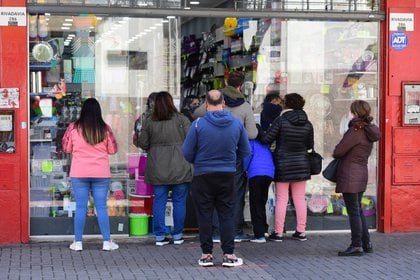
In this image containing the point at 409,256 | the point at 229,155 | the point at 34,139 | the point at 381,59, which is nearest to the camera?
A: the point at 229,155

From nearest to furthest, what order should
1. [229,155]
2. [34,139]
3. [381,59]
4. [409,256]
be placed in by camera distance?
[229,155] < [409,256] < [34,139] < [381,59]

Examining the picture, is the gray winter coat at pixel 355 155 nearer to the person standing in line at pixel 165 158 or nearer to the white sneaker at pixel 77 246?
the person standing in line at pixel 165 158

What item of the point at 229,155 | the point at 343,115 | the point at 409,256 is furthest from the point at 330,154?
the point at 229,155

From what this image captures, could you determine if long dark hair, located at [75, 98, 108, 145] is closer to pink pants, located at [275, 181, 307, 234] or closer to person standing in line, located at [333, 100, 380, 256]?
pink pants, located at [275, 181, 307, 234]

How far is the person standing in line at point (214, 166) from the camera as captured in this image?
27.8 ft

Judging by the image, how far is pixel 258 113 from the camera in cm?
1101

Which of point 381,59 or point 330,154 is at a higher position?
point 381,59

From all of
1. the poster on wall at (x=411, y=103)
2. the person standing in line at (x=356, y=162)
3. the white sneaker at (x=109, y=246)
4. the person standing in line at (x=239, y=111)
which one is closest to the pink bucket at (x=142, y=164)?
the person standing in line at (x=239, y=111)

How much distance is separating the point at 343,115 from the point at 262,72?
1211 millimetres

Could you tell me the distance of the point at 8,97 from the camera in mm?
9938

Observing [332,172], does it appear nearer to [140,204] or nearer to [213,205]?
[213,205]

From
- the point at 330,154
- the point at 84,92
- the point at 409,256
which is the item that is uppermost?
the point at 84,92

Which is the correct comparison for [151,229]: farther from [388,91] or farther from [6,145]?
[388,91]

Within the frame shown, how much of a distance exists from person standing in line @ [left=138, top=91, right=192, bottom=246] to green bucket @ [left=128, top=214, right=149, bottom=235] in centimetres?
51
